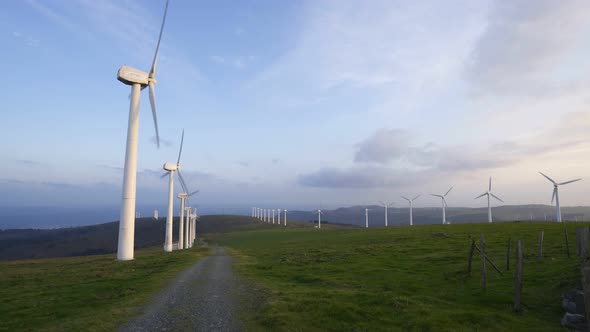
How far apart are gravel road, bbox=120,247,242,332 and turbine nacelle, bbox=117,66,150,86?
117ft

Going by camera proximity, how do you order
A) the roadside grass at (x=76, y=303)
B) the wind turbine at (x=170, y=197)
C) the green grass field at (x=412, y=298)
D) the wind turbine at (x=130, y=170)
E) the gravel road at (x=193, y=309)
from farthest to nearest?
the wind turbine at (x=170, y=197)
the wind turbine at (x=130, y=170)
the roadside grass at (x=76, y=303)
the green grass field at (x=412, y=298)
the gravel road at (x=193, y=309)

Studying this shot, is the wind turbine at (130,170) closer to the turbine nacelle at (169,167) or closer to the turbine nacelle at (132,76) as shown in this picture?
the turbine nacelle at (132,76)

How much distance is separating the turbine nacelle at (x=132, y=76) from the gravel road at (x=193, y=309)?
117 feet

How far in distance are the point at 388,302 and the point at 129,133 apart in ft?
138

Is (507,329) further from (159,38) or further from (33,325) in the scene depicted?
(159,38)

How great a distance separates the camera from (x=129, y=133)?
49.4 metres

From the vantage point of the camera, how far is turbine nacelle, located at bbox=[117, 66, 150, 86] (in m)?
51.2

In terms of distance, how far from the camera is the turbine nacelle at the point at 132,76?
5122 cm

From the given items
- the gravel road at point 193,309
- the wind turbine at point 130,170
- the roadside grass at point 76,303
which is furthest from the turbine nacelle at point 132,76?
the gravel road at point 193,309

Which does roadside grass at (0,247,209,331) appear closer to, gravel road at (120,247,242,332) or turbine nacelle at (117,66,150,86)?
gravel road at (120,247,242,332)

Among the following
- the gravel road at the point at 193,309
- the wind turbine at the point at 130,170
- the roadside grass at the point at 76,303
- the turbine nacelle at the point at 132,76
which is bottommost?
the roadside grass at the point at 76,303

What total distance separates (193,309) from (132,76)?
42961mm

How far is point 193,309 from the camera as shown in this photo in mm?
17703

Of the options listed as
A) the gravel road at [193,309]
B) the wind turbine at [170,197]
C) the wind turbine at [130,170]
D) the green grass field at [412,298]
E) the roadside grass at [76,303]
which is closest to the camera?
the gravel road at [193,309]
